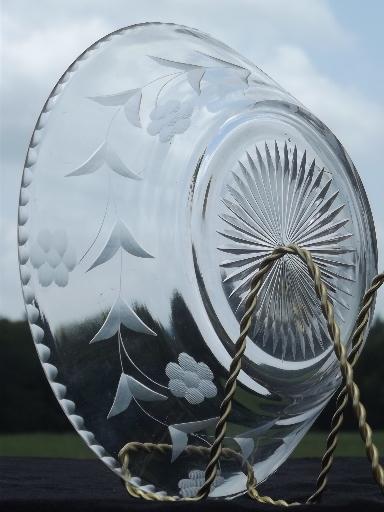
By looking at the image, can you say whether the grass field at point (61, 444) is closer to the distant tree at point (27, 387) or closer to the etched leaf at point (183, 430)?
the distant tree at point (27, 387)

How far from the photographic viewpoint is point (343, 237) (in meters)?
1.31

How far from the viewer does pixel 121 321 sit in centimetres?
121

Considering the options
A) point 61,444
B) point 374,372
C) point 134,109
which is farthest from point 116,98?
point 374,372

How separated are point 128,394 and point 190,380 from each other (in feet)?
0.26

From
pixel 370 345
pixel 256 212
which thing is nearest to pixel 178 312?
pixel 256 212

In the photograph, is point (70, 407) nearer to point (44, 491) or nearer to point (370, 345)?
point (44, 491)

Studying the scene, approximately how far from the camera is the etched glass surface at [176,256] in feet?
3.91

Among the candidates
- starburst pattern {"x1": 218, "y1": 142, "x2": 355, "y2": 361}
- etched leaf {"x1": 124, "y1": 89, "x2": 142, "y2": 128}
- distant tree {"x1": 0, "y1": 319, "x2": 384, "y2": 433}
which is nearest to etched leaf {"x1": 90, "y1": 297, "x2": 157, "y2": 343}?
starburst pattern {"x1": 218, "y1": 142, "x2": 355, "y2": 361}

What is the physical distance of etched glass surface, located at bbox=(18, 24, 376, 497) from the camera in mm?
1192

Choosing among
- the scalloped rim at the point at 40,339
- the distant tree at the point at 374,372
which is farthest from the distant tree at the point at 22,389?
the scalloped rim at the point at 40,339

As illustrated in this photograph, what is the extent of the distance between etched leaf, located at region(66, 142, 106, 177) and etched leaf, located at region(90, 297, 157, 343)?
154mm

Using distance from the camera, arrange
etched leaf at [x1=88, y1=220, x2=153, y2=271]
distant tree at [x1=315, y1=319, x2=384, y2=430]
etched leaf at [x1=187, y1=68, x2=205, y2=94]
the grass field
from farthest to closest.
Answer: distant tree at [x1=315, y1=319, x2=384, y2=430], the grass field, etched leaf at [x1=187, y1=68, x2=205, y2=94], etched leaf at [x1=88, y1=220, x2=153, y2=271]

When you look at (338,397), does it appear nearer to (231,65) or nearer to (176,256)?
(176,256)

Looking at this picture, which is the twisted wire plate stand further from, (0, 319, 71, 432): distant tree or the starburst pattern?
(0, 319, 71, 432): distant tree
